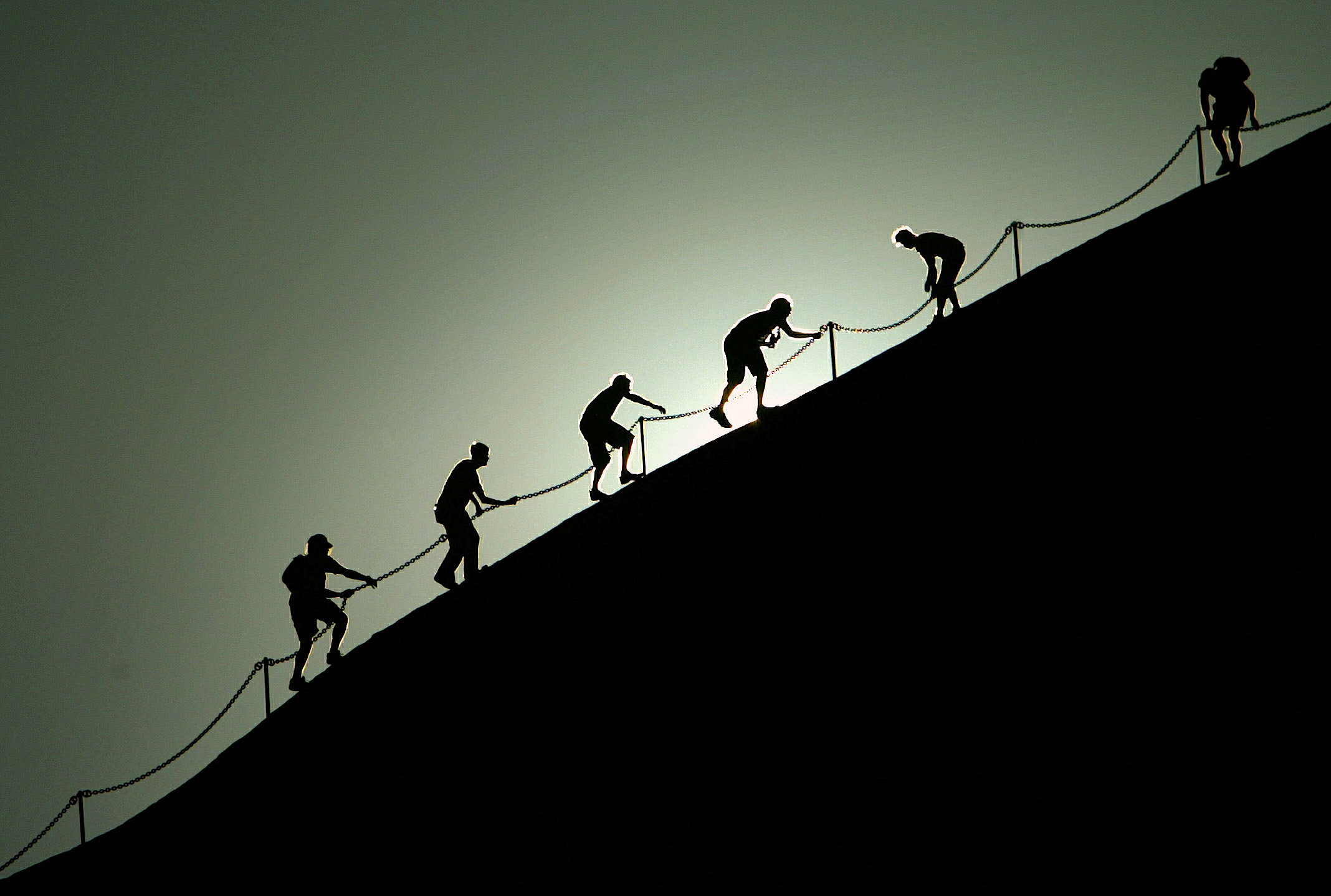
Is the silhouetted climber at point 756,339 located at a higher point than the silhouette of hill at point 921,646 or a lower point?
higher

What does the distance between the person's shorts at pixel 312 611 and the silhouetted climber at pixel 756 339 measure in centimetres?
434

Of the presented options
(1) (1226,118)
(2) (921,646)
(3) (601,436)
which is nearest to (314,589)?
(3) (601,436)

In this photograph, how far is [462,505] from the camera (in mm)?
13914

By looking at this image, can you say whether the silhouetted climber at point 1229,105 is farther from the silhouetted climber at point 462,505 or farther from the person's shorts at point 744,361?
the silhouetted climber at point 462,505

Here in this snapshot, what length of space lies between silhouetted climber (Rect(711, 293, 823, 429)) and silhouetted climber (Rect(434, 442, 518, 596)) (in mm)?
2469

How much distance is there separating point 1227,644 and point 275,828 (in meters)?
8.54

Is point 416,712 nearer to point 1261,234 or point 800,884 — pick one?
point 800,884

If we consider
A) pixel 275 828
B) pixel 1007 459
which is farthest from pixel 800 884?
pixel 275 828

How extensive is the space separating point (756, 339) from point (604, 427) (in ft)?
5.51

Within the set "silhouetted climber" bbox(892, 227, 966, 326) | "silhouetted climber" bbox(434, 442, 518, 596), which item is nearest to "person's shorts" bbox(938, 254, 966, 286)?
"silhouetted climber" bbox(892, 227, 966, 326)

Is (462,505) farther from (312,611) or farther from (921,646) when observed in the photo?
(921,646)

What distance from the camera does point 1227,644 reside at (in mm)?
10266

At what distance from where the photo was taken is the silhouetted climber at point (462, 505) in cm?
1386

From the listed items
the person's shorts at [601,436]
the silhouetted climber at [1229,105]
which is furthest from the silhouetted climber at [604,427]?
the silhouetted climber at [1229,105]
